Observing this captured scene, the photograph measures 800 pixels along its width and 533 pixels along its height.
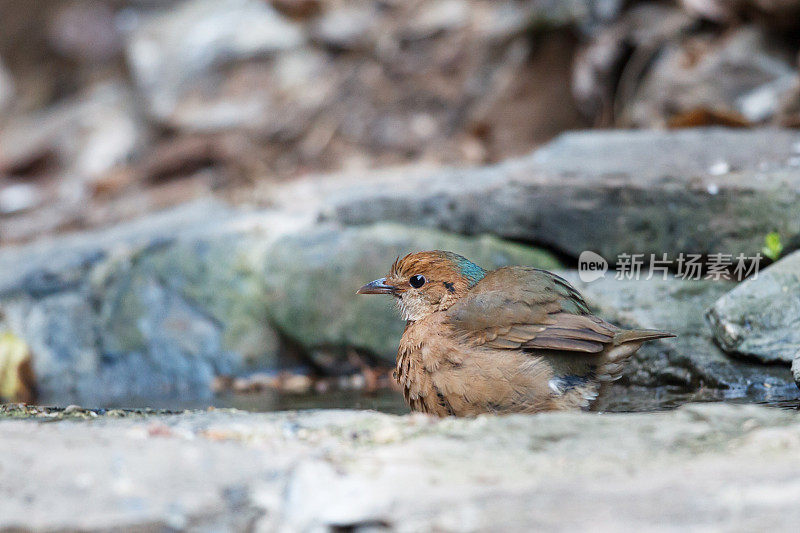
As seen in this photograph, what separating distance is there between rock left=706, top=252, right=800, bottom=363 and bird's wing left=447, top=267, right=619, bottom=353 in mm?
658

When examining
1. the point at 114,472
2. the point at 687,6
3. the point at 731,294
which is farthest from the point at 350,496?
the point at 687,6

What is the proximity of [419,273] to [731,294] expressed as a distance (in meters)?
1.37

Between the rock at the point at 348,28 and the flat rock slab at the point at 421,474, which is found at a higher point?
the rock at the point at 348,28

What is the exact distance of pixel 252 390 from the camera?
4820 mm

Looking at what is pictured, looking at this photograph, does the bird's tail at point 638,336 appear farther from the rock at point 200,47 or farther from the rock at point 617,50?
the rock at point 200,47

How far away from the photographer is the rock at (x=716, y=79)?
20.1 feet

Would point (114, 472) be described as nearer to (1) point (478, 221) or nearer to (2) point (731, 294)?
(2) point (731, 294)

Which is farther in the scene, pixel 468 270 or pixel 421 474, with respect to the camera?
pixel 468 270

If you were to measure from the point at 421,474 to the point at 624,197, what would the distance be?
111 inches

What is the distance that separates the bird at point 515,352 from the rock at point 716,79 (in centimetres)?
334

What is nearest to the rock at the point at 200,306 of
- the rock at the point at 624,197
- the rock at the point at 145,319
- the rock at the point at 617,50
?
the rock at the point at 145,319

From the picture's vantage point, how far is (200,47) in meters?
10.8

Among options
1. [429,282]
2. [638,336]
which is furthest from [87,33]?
[638,336]

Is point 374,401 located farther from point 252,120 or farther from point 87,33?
point 87,33
